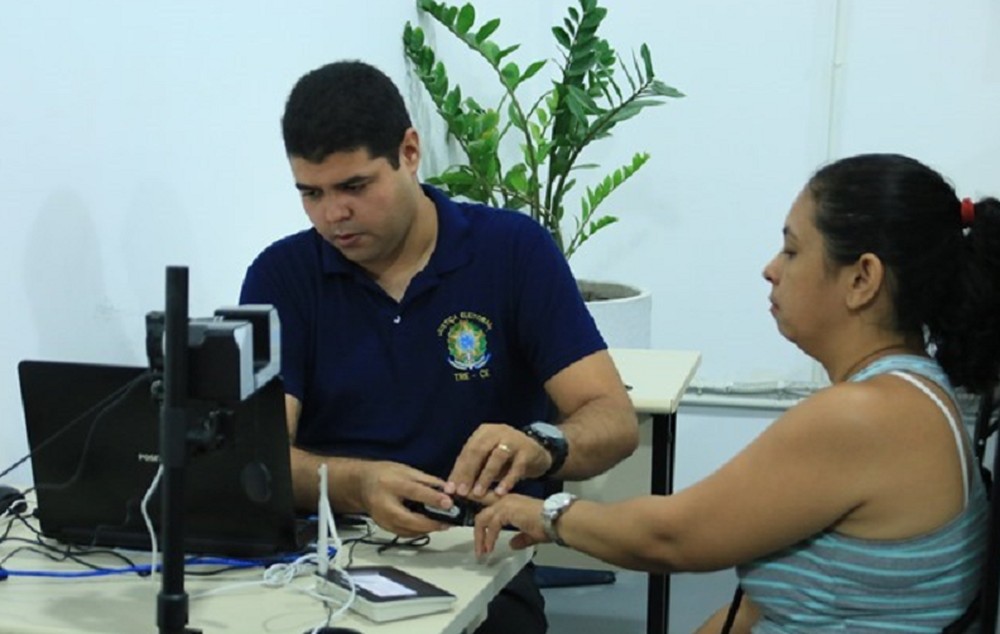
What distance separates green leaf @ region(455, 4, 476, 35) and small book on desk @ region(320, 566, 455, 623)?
7.65 feet

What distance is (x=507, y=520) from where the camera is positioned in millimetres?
1568

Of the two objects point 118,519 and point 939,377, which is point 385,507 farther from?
point 939,377

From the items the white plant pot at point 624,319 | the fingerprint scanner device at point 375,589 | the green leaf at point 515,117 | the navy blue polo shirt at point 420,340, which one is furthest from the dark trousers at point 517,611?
the green leaf at point 515,117

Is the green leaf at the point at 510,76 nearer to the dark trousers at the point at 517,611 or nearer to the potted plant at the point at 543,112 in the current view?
the potted plant at the point at 543,112

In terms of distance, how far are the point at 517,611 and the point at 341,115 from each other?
83 centimetres

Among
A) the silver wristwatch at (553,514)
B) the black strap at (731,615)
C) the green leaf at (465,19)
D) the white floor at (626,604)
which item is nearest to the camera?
the silver wristwatch at (553,514)

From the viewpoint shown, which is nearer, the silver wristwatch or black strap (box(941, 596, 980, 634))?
black strap (box(941, 596, 980, 634))

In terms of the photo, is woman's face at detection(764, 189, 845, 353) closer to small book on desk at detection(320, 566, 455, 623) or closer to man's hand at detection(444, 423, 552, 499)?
man's hand at detection(444, 423, 552, 499)

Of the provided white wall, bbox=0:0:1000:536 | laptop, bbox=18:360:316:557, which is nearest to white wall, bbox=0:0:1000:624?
white wall, bbox=0:0:1000:536

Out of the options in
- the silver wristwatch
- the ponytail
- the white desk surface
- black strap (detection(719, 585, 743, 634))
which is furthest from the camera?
the white desk surface

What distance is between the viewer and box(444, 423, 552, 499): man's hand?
1.58 m

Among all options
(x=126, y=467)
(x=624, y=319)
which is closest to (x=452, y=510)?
(x=126, y=467)

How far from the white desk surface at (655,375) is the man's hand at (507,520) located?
867mm

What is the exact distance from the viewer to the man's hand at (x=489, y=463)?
1.58 meters
